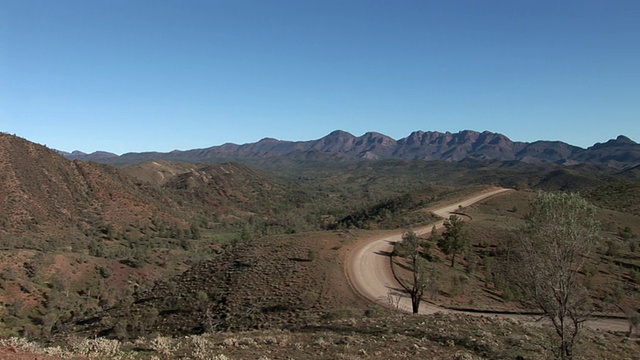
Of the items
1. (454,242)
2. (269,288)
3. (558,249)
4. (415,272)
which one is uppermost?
(558,249)

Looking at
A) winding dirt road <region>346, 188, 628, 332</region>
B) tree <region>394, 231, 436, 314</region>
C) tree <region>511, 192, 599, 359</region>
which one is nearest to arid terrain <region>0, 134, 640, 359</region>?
winding dirt road <region>346, 188, 628, 332</region>

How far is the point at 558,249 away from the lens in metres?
18.0

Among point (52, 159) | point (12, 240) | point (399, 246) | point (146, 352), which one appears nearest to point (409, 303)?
point (399, 246)

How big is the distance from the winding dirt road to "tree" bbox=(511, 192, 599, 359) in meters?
14.1

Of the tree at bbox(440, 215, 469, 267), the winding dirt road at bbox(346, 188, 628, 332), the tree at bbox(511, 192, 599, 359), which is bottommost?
the winding dirt road at bbox(346, 188, 628, 332)

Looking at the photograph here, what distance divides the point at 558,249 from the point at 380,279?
23051mm

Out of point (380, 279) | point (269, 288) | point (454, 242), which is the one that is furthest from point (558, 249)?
point (454, 242)

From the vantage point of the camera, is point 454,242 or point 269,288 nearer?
point 269,288

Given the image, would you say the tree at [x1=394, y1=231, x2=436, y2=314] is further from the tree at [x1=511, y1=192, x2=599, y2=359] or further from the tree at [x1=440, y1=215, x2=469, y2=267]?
the tree at [x1=511, y1=192, x2=599, y2=359]

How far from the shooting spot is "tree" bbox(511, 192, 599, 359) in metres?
17.8

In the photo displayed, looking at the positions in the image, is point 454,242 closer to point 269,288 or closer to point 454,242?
point 454,242

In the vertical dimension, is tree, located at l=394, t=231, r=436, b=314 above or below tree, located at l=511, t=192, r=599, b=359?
below

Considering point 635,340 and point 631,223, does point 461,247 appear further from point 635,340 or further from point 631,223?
point 631,223

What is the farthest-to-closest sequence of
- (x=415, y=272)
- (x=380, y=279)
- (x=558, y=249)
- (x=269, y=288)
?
(x=380, y=279), (x=269, y=288), (x=415, y=272), (x=558, y=249)
